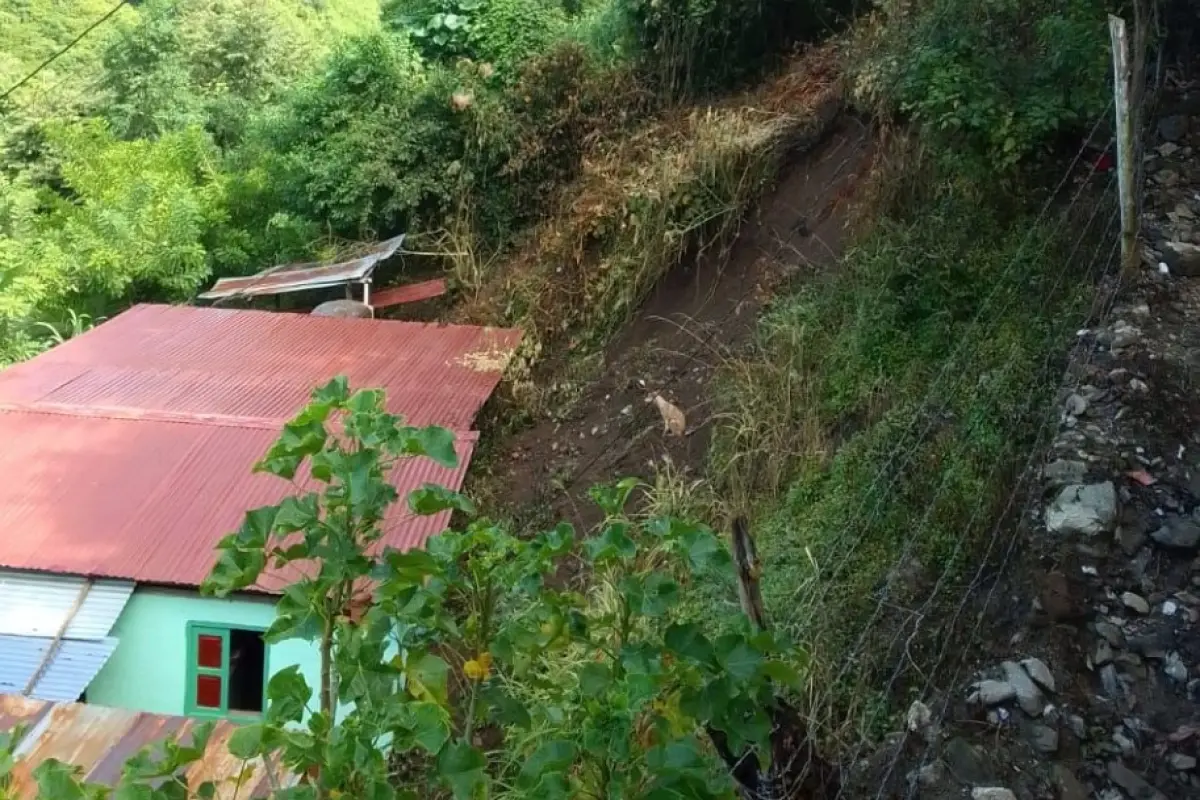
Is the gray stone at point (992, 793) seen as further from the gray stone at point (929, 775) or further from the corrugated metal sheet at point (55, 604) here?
the corrugated metal sheet at point (55, 604)

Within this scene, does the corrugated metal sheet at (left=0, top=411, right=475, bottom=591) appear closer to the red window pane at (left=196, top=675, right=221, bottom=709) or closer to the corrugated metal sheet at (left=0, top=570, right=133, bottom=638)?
the corrugated metal sheet at (left=0, top=570, right=133, bottom=638)

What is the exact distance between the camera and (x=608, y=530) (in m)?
1.44

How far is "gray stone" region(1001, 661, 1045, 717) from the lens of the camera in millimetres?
2627

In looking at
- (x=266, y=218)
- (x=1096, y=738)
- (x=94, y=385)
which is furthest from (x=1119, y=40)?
(x=266, y=218)

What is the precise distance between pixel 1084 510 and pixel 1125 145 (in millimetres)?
1443

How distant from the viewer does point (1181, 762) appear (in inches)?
96.1

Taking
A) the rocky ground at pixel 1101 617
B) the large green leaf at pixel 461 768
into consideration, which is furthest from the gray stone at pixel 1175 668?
the large green leaf at pixel 461 768

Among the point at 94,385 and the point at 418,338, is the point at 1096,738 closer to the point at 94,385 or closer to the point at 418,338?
the point at 418,338

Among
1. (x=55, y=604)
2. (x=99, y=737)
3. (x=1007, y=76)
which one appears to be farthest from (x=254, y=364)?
(x=1007, y=76)

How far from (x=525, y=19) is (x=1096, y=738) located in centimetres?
927

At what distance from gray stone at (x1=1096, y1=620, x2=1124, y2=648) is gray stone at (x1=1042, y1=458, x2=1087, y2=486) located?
0.58 meters

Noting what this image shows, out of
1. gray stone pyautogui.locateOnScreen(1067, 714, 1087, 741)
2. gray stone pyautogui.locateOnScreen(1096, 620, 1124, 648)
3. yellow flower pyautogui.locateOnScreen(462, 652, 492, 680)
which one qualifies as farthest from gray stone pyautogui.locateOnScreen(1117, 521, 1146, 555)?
yellow flower pyautogui.locateOnScreen(462, 652, 492, 680)

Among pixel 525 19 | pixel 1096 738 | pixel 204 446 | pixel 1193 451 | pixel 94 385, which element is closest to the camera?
pixel 1096 738

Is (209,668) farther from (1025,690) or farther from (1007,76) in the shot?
(1007,76)
